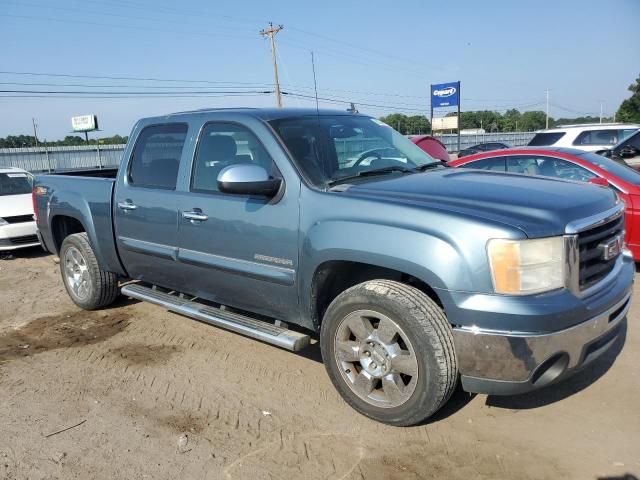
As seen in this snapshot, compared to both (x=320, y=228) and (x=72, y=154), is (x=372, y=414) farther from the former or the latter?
(x=72, y=154)

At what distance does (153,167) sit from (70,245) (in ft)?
5.70

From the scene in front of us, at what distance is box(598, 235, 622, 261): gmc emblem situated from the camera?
3.04m

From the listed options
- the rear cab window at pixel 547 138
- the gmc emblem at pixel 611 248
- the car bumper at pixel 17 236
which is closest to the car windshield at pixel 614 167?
the gmc emblem at pixel 611 248

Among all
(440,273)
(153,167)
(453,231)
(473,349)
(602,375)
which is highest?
(153,167)

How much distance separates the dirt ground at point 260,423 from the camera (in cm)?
284

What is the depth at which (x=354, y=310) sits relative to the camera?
10.3ft

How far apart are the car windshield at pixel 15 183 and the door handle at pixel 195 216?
7574 mm

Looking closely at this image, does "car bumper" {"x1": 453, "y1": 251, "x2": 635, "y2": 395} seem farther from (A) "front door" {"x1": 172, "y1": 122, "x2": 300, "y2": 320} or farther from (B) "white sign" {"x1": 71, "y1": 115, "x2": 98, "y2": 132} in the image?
(B) "white sign" {"x1": 71, "y1": 115, "x2": 98, "y2": 132}

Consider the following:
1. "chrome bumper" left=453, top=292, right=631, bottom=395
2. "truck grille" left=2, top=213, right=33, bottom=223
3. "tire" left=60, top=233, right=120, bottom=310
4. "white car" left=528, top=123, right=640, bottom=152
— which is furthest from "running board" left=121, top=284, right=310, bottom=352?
"white car" left=528, top=123, right=640, bottom=152

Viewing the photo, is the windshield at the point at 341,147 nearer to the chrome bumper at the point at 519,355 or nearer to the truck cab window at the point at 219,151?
the truck cab window at the point at 219,151

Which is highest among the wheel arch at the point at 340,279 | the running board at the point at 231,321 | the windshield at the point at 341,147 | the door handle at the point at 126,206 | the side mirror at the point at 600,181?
the windshield at the point at 341,147

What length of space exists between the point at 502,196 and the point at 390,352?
110 cm

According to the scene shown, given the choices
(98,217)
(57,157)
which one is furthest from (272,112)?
(57,157)

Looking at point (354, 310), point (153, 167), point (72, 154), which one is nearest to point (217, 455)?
point (354, 310)
